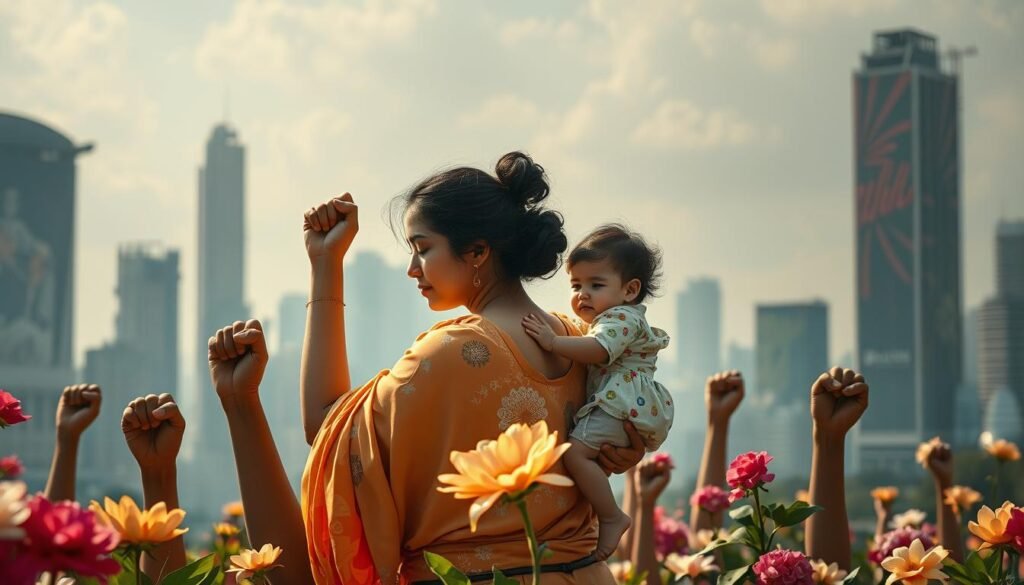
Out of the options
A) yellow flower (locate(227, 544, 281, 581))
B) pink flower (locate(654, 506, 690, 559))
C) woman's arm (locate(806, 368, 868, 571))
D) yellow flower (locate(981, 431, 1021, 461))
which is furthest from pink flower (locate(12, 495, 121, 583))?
pink flower (locate(654, 506, 690, 559))

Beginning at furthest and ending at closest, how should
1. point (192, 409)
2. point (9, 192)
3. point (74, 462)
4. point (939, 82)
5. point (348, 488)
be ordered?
point (192, 409)
point (939, 82)
point (9, 192)
point (74, 462)
point (348, 488)

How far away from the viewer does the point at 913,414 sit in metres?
107

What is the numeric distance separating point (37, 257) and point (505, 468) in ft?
355

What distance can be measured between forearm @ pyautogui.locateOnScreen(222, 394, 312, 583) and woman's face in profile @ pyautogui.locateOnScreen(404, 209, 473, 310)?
0.46m

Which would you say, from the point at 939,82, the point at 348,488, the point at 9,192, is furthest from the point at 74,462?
the point at 939,82

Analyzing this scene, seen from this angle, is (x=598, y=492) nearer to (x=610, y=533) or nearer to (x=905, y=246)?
(x=610, y=533)

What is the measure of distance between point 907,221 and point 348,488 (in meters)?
111

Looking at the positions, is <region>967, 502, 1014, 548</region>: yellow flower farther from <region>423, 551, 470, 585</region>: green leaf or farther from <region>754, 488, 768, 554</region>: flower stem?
<region>423, 551, 470, 585</region>: green leaf

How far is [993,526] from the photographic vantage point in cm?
299

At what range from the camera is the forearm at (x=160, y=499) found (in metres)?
3.24

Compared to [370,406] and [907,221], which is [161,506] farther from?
[907,221]

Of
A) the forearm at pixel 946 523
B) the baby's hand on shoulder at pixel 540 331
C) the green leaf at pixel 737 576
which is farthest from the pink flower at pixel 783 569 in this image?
the forearm at pixel 946 523

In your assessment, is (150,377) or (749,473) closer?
(749,473)

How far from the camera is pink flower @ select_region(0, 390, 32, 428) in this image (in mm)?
2961
